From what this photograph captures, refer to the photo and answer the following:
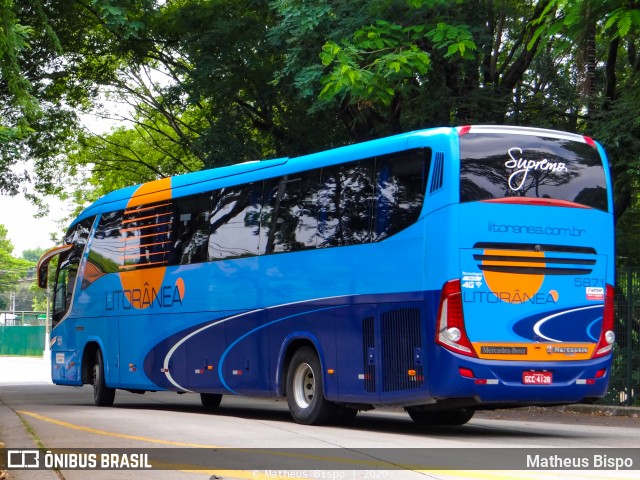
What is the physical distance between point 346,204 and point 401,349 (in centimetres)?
231

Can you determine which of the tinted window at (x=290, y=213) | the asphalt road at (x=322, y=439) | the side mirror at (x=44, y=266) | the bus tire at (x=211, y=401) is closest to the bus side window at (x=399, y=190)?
the tinted window at (x=290, y=213)

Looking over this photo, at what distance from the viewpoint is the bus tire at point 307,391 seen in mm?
16031

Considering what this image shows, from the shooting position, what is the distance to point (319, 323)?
1612 centimetres

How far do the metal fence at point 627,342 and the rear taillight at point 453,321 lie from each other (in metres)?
8.13

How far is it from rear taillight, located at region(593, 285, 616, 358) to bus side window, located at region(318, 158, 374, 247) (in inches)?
126

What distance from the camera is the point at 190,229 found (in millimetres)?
19641

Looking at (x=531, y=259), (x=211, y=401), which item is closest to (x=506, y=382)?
(x=531, y=259)

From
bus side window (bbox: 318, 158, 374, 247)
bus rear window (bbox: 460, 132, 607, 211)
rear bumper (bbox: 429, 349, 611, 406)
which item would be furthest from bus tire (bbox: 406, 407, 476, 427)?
bus rear window (bbox: 460, 132, 607, 211)

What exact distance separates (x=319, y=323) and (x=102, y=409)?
6.50 meters

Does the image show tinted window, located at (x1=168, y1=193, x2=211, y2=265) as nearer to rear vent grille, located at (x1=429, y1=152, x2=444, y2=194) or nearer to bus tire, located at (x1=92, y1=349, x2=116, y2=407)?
bus tire, located at (x1=92, y1=349, x2=116, y2=407)

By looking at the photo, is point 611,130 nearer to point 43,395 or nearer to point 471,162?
point 471,162

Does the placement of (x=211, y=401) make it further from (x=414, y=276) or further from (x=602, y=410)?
(x=414, y=276)

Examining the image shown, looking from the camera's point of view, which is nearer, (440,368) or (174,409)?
(440,368)

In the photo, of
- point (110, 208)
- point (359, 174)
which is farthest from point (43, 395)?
point (359, 174)
